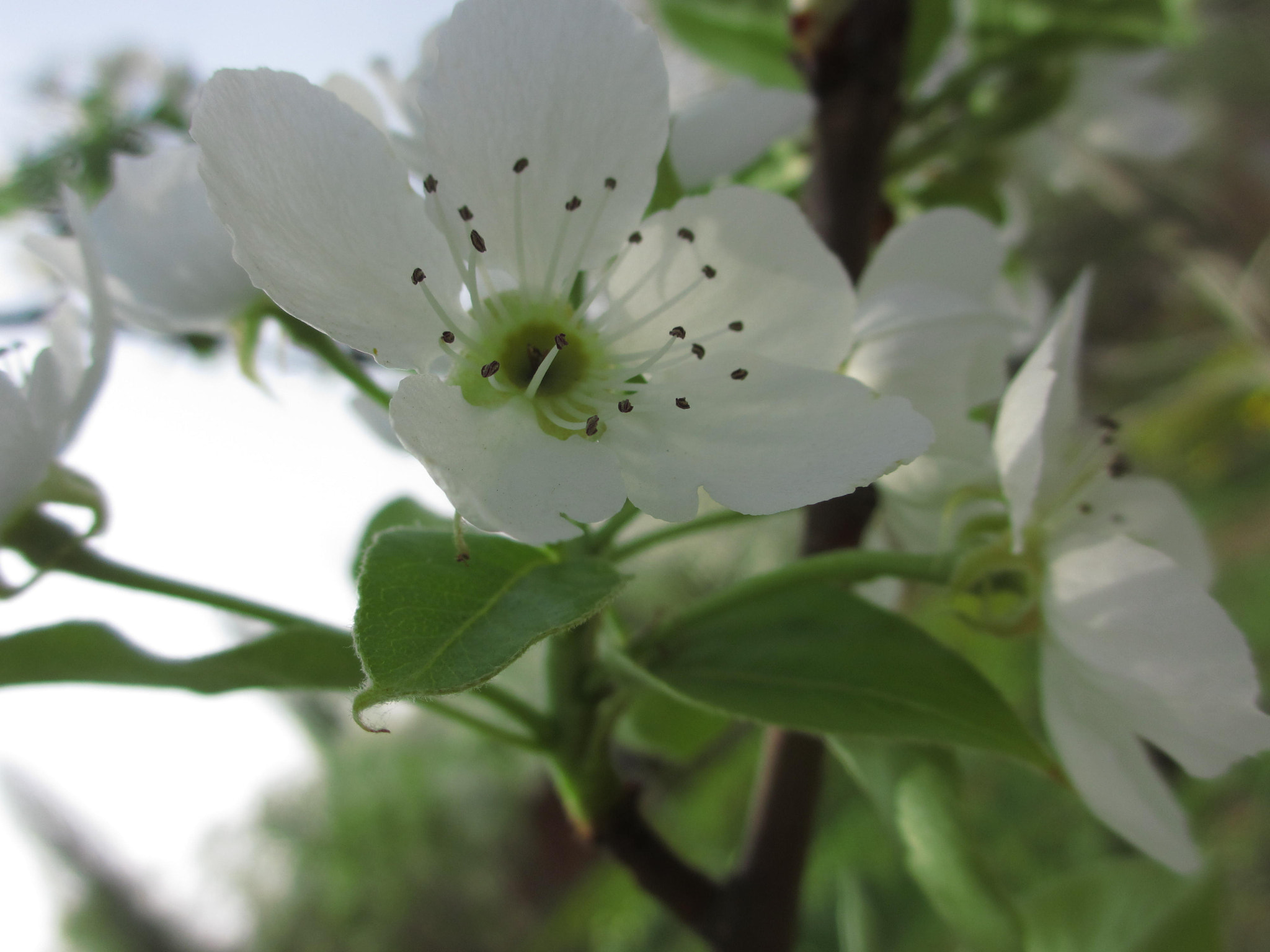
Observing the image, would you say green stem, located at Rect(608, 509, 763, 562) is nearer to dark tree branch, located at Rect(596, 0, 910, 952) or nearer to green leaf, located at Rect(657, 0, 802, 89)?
dark tree branch, located at Rect(596, 0, 910, 952)

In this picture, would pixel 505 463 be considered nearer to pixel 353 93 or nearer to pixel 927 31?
pixel 353 93

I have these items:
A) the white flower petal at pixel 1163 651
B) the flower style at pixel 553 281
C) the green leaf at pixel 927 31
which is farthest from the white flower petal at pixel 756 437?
the green leaf at pixel 927 31

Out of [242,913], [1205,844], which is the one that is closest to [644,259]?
[1205,844]

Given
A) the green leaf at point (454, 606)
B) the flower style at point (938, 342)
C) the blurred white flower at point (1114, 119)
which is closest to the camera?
the green leaf at point (454, 606)

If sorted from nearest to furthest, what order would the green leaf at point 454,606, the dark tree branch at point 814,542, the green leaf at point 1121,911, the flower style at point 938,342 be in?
the green leaf at point 454,606 < the flower style at point 938,342 < the dark tree branch at point 814,542 < the green leaf at point 1121,911

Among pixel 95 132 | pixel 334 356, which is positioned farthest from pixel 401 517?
pixel 95 132

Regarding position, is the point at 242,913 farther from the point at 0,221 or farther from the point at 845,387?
the point at 845,387

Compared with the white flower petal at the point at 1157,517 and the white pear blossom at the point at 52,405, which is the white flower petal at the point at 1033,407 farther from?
the white pear blossom at the point at 52,405
